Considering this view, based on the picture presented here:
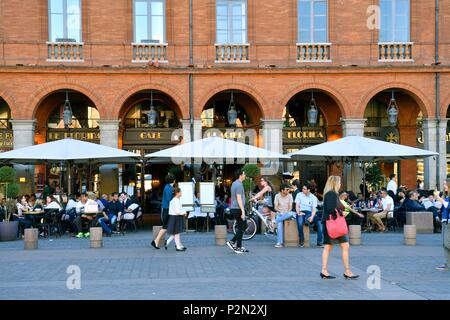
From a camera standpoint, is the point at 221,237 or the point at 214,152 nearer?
the point at 221,237

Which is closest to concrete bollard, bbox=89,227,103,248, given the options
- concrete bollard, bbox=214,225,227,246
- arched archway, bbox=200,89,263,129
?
concrete bollard, bbox=214,225,227,246

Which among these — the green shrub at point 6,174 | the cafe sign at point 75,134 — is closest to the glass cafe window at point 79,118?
the cafe sign at point 75,134

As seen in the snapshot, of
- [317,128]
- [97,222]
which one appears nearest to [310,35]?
[317,128]

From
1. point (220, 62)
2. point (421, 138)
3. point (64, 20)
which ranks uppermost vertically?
point (64, 20)

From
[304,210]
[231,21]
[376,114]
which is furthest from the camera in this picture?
[376,114]

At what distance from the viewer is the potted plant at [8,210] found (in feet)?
61.3

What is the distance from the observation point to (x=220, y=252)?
15500mm

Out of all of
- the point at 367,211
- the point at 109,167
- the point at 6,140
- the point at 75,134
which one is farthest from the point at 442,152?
the point at 6,140

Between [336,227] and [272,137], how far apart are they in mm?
14886

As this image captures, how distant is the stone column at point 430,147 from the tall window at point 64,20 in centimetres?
1359

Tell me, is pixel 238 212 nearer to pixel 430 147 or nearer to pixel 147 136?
pixel 430 147

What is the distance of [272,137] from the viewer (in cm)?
2589

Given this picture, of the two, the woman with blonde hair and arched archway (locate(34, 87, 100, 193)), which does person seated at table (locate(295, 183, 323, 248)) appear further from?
arched archway (locate(34, 87, 100, 193))

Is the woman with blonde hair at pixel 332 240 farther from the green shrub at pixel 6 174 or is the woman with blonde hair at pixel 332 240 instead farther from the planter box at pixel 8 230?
→ the green shrub at pixel 6 174
